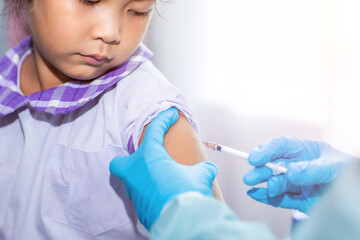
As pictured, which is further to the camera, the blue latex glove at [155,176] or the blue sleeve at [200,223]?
the blue latex glove at [155,176]

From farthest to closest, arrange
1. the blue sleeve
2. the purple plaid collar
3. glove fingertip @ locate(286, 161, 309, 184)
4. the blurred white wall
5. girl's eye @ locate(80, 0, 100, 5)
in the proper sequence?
the blurred white wall
the purple plaid collar
girl's eye @ locate(80, 0, 100, 5)
glove fingertip @ locate(286, 161, 309, 184)
the blue sleeve

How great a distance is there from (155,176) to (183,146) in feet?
0.66

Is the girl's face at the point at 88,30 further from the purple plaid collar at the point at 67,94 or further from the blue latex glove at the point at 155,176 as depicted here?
the blue latex glove at the point at 155,176

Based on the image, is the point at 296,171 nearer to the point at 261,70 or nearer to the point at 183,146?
the point at 183,146

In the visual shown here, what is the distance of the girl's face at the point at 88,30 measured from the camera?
87 cm

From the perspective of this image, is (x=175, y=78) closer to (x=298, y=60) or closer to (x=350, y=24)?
(x=298, y=60)

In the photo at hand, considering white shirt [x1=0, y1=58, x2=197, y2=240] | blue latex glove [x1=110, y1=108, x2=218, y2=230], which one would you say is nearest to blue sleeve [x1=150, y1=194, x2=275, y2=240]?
blue latex glove [x1=110, y1=108, x2=218, y2=230]

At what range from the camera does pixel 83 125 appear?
1033 millimetres

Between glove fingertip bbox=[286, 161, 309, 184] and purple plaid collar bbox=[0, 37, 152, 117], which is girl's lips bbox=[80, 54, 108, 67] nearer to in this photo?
purple plaid collar bbox=[0, 37, 152, 117]

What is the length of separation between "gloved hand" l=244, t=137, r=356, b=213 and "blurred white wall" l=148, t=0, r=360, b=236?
47 cm

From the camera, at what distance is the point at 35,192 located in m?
1.00

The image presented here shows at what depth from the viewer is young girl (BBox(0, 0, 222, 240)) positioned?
895mm

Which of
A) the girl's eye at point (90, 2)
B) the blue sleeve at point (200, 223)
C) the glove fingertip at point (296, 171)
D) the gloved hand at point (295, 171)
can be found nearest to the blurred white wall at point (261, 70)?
the gloved hand at point (295, 171)

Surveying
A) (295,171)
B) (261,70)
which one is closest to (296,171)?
(295,171)
